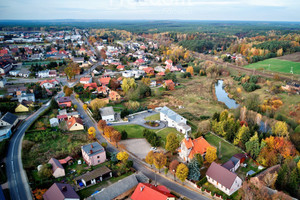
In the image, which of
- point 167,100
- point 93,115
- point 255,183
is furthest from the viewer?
point 167,100

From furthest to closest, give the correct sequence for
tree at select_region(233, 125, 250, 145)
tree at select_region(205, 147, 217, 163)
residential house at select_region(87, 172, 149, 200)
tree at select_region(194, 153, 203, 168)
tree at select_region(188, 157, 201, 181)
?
tree at select_region(233, 125, 250, 145) < tree at select_region(205, 147, 217, 163) < tree at select_region(194, 153, 203, 168) < tree at select_region(188, 157, 201, 181) < residential house at select_region(87, 172, 149, 200)

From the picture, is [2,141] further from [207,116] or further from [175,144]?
[207,116]

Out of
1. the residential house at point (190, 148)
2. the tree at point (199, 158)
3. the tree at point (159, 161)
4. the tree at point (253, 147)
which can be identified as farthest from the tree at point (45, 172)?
the tree at point (253, 147)

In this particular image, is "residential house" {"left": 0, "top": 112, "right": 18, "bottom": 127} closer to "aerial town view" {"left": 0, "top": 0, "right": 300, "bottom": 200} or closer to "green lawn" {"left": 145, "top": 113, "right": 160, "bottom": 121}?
"aerial town view" {"left": 0, "top": 0, "right": 300, "bottom": 200}

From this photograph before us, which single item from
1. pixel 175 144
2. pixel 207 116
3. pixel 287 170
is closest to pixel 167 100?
pixel 207 116

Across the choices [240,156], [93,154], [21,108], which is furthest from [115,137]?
[21,108]

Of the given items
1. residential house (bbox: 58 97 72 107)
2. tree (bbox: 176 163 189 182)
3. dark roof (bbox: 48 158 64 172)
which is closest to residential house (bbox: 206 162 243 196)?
tree (bbox: 176 163 189 182)
